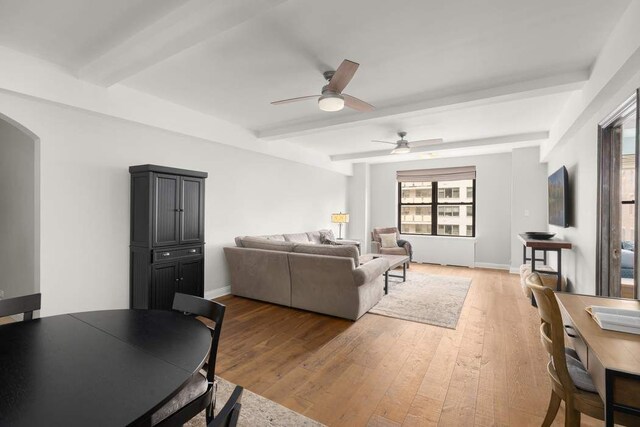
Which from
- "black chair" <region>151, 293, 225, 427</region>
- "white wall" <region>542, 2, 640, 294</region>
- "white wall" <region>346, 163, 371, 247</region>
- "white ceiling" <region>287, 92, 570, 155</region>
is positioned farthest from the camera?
"white wall" <region>346, 163, 371, 247</region>

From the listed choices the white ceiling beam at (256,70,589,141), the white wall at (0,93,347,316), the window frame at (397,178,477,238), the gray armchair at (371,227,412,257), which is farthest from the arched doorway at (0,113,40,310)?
the window frame at (397,178,477,238)

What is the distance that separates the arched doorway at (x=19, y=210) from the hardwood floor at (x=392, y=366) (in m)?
2.13

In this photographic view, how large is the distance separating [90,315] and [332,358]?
185 centimetres

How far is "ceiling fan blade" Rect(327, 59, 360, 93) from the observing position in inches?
92.7

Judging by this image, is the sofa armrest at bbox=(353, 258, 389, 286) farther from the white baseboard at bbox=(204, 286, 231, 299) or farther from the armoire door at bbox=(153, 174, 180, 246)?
the white baseboard at bbox=(204, 286, 231, 299)

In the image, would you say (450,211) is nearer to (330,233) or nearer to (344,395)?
(330,233)

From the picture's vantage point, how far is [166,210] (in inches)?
135

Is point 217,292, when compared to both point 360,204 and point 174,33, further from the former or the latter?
point 360,204

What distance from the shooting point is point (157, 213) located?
131 inches

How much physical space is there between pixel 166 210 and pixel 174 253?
51 cm

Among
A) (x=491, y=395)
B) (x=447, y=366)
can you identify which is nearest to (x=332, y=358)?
(x=447, y=366)

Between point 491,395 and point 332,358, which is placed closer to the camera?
point 491,395

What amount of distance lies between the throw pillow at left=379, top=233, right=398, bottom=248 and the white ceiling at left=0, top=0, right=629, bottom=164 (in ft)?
11.4

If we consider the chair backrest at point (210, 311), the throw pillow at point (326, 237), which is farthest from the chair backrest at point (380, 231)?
the chair backrest at point (210, 311)
